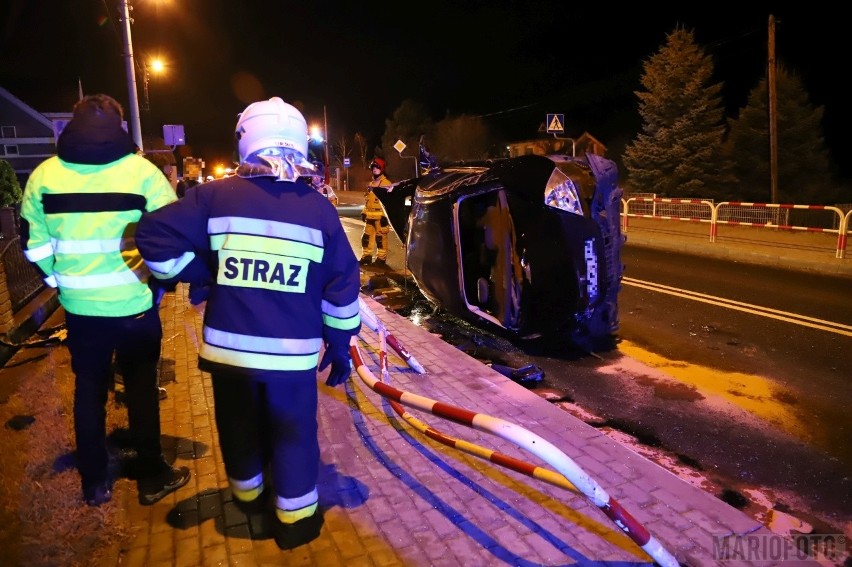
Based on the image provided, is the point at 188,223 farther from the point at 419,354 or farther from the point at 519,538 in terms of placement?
the point at 419,354

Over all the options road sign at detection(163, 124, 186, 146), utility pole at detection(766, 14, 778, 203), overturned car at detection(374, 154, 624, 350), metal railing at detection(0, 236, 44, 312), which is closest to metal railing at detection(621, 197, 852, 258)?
utility pole at detection(766, 14, 778, 203)

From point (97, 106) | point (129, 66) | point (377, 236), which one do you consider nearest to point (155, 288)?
point (97, 106)

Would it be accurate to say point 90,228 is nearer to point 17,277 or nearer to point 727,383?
point 727,383

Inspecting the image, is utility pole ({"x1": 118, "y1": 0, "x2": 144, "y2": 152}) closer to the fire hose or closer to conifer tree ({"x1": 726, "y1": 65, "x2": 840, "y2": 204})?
the fire hose

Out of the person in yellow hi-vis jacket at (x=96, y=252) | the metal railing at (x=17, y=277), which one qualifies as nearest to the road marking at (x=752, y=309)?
the person in yellow hi-vis jacket at (x=96, y=252)

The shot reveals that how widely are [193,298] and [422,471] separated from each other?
5.33 feet

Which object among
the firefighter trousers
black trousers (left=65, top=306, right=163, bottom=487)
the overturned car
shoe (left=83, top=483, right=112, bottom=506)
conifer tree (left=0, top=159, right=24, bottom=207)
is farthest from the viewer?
conifer tree (left=0, top=159, right=24, bottom=207)

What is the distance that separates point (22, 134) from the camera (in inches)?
1829

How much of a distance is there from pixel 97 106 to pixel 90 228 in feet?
1.96

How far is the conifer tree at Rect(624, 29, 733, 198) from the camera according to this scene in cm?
2606

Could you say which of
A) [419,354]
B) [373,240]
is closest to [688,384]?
[419,354]

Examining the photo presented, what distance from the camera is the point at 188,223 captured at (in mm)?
2594

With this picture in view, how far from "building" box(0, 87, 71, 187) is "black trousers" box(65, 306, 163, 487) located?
1953 inches

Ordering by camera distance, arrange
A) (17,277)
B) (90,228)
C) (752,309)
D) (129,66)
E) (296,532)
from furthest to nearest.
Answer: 1. (129,66)
2. (752,309)
3. (17,277)
4. (90,228)
5. (296,532)
